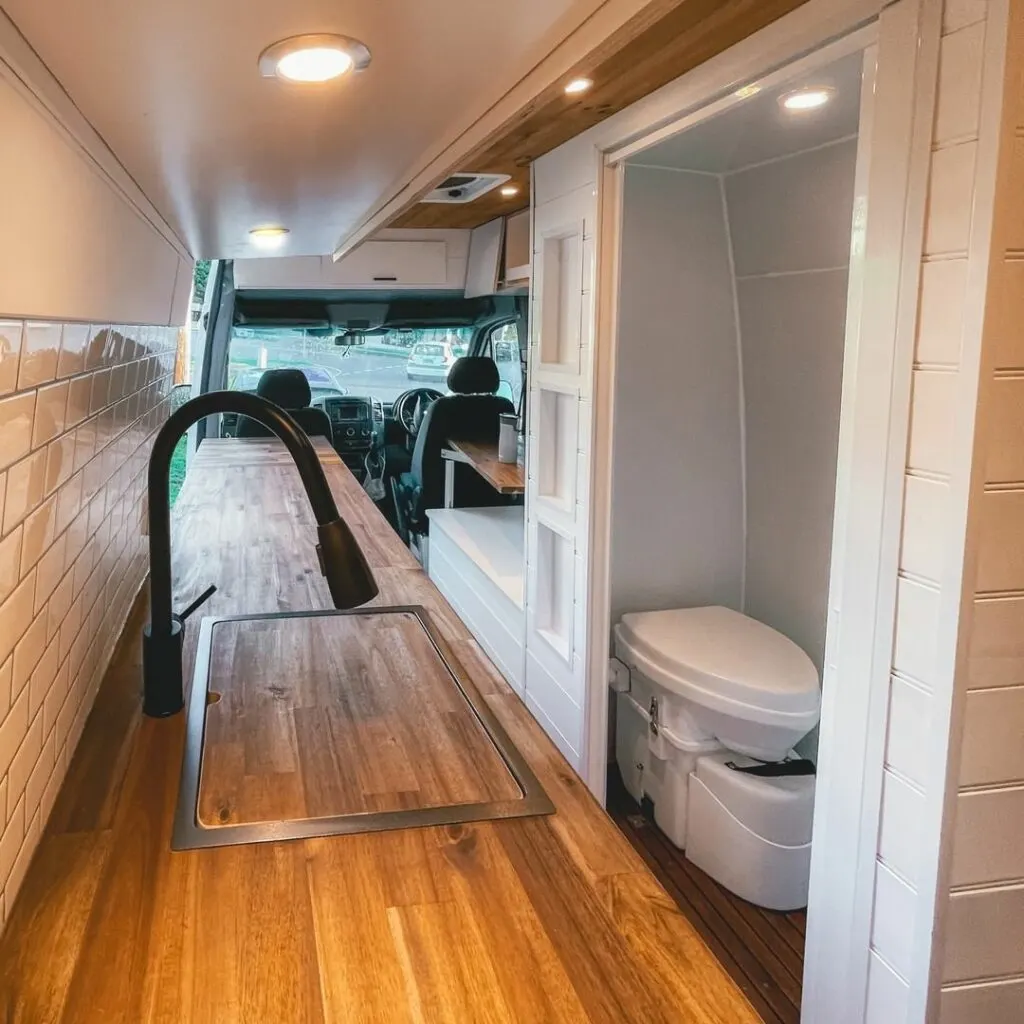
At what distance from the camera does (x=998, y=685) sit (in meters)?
1.18

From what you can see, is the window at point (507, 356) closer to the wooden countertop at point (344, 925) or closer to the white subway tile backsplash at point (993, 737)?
the white subway tile backsplash at point (993, 737)

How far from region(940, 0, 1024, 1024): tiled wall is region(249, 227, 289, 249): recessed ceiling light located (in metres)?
1.67

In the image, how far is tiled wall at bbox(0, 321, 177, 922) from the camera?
83cm

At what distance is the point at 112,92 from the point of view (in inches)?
36.4

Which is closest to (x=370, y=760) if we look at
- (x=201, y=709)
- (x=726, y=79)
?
(x=201, y=709)

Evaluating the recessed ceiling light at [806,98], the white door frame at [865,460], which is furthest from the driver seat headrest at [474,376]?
the white door frame at [865,460]

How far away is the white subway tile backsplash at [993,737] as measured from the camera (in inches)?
46.4

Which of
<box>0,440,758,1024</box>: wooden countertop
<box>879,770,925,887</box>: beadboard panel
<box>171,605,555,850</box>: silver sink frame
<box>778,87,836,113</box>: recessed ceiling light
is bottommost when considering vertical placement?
<box>879,770,925,887</box>: beadboard panel

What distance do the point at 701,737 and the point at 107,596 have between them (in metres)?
1.57

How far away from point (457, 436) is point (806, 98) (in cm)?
290

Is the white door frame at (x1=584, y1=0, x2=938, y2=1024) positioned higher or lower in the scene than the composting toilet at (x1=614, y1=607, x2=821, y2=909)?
higher

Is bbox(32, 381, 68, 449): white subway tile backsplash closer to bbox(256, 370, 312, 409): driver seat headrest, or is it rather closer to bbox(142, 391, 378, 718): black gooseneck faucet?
bbox(142, 391, 378, 718): black gooseneck faucet

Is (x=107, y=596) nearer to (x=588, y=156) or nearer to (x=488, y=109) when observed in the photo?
(x=488, y=109)

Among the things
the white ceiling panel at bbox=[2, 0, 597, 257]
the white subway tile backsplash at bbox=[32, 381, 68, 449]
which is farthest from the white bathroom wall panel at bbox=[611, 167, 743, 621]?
the white subway tile backsplash at bbox=[32, 381, 68, 449]
